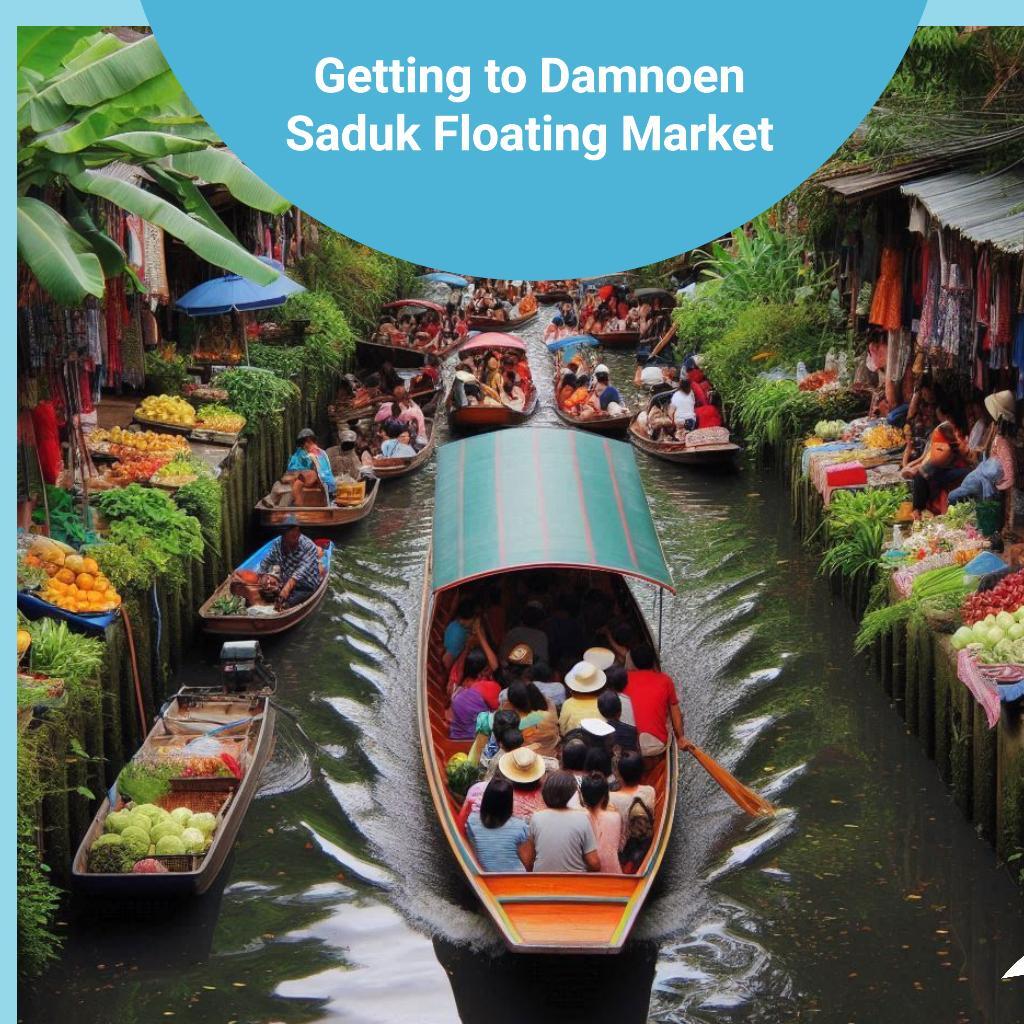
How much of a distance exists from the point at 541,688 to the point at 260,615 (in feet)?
15.2

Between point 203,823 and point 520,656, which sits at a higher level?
point 520,656

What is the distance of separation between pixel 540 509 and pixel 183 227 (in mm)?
3861

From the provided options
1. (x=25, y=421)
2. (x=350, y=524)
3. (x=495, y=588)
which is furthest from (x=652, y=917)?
(x=350, y=524)

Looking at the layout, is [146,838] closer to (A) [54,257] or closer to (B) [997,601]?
(A) [54,257]

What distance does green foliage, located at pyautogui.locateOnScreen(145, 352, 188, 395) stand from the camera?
1970 cm

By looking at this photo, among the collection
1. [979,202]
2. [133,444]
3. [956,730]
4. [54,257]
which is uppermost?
[979,202]

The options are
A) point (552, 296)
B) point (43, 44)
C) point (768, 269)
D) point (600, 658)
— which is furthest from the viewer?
point (552, 296)

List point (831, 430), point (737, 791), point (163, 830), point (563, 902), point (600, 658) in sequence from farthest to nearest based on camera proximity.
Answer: point (831, 430) < point (600, 658) < point (737, 791) < point (163, 830) < point (563, 902)

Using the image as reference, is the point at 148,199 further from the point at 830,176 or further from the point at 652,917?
the point at 830,176

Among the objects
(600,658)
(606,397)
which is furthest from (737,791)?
(606,397)

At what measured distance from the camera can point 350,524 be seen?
1967cm

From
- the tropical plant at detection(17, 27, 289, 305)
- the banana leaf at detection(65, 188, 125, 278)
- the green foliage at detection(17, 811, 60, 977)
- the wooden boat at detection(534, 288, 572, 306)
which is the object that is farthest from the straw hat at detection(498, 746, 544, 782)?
the wooden boat at detection(534, 288, 572, 306)

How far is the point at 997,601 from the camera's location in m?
11.4

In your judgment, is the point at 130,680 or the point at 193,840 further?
the point at 130,680
